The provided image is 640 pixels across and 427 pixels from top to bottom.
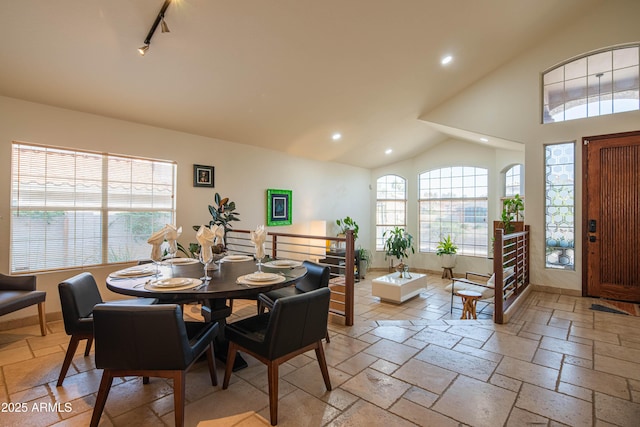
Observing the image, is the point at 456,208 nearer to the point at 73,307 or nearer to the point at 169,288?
the point at 169,288

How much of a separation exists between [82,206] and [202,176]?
1.57 metres

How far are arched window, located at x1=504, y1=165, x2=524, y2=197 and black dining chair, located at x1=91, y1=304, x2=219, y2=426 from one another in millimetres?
7324

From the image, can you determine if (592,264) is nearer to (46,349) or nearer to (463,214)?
(463,214)

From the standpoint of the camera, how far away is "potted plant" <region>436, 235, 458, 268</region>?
25.2 feet

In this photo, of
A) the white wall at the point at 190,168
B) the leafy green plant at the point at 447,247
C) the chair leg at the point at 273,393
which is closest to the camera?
the chair leg at the point at 273,393

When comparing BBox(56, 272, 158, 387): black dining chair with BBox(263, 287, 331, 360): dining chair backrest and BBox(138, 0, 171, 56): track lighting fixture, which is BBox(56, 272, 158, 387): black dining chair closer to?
BBox(263, 287, 331, 360): dining chair backrest

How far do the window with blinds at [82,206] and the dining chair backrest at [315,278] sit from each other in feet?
8.56

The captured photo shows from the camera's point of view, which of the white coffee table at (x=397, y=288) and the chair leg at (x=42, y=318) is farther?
the white coffee table at (x=397, y=288)

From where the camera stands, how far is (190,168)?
469cm

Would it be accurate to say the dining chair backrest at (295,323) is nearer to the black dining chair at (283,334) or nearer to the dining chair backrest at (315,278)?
the black dining chair at (283,334)

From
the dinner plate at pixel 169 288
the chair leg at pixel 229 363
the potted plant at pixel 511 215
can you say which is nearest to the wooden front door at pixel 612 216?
the potted plant at pixel 511 215

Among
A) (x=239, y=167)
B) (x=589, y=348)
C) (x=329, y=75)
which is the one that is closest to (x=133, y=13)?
(x=329, y=75)

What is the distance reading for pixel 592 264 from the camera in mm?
4539

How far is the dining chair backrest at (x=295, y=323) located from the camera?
1806 mm
